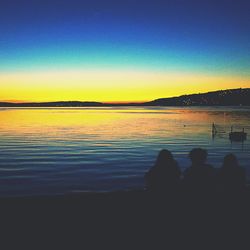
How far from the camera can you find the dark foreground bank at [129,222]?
23.9ft

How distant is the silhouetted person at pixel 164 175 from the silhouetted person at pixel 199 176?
0.35 meters

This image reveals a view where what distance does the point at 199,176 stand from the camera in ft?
28.1

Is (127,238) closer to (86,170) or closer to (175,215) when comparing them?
(175,215)

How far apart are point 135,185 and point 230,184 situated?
12.9m

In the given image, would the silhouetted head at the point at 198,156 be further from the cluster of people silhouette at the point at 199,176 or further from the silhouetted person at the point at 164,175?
the silhouetted person at the point at 164,175

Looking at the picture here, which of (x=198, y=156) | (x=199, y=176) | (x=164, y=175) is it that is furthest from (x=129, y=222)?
(x=198, y=156)

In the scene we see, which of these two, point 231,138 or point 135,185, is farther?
point 231,138

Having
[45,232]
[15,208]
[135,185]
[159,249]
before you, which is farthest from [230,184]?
[135,185]

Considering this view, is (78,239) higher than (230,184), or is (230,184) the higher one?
(230,184)

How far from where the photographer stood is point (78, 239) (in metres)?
7.42

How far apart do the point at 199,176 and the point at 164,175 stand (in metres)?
0.91

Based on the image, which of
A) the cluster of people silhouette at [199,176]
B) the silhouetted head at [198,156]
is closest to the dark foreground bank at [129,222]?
the cluster of people silhouette at [199,176]

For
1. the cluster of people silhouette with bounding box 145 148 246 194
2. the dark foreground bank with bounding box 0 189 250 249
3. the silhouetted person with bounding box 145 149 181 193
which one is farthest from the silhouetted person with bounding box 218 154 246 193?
the silhouetted person with bounding box 145 149 181 193

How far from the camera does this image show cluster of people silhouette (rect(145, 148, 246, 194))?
28.1 feet
